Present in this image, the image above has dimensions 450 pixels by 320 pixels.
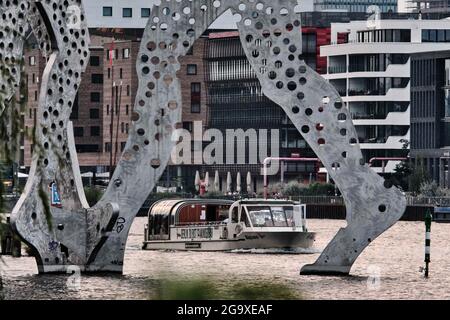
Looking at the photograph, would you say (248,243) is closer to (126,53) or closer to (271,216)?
(271,216)

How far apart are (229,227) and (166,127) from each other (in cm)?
2103

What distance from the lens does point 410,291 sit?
159 ft

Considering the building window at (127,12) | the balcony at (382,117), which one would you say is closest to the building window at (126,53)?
the building window at (127,12)

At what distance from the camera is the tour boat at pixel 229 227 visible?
226 feet

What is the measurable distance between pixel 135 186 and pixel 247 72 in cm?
12509

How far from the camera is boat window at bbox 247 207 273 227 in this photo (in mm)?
70375

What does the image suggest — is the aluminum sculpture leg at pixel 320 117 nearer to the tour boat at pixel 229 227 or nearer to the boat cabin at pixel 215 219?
the tour boat at pixel 229 227

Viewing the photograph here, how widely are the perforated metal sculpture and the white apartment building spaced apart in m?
113

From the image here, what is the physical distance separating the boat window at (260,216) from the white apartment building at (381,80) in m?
91.6

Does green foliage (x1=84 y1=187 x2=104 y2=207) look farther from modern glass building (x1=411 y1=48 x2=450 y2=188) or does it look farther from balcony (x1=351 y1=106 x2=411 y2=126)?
balcony (x1=351 y1=106 x2=411 y2=126)

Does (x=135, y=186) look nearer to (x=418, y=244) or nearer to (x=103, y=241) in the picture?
(x=103, y=241)

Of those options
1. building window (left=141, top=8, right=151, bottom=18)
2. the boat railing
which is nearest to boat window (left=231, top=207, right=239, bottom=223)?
the boat railing

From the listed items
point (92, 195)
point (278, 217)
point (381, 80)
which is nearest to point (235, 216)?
point (278, 217)
